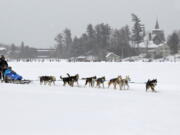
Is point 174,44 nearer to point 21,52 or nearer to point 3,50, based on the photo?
point 21,52

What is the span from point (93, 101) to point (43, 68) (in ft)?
73.5

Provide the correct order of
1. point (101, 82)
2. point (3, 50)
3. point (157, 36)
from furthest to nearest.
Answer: point (3, 50) < point (157, 36) < point (101, 82)

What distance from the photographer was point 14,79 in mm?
20016

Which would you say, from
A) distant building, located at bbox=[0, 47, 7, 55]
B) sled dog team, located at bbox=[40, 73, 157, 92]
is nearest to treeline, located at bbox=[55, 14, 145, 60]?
distant building, located at bbox=[0, 47, 7, 55]

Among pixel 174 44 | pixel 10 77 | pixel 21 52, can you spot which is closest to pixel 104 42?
pixel 174 44

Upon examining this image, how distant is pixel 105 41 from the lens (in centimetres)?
9488

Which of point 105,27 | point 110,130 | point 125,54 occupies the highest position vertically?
point 105,27

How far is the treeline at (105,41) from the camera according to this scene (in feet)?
287

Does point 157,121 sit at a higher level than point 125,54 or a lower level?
lower

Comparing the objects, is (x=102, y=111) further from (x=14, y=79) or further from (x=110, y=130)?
(x=14, y=79)

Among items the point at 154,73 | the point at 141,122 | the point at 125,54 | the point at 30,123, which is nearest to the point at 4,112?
the point at 30,123

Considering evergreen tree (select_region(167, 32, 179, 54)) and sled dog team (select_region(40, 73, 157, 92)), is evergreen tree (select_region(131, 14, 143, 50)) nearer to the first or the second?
evergreen tree (select_region(167, 32, 179, 54))

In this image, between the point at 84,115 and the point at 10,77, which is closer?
the point at 84,115

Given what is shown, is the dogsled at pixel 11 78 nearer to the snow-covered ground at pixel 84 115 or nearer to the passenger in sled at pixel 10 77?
the passenger in sled at pixel 10 77
